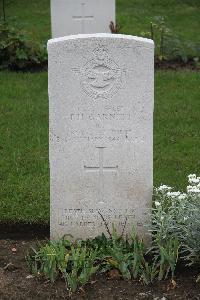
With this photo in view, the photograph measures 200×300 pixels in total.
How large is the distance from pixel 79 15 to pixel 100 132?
6.09 metres

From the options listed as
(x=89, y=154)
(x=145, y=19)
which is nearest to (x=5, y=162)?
(x=89, y=154)

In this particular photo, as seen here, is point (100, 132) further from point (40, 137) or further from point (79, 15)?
point (79, 15)

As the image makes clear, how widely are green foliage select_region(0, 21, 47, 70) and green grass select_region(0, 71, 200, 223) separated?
0.97 ft

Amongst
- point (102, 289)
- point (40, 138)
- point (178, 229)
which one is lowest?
point (102, 289)

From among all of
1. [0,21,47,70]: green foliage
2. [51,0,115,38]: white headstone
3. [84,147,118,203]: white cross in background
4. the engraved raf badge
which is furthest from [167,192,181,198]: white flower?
[51,0,115,38]: white headstone

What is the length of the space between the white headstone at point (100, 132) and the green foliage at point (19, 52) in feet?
17.6

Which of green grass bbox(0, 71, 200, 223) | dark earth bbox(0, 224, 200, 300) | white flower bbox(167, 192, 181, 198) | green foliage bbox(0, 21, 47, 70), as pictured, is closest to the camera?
dark earth bbox(0, 224, 200, 300)

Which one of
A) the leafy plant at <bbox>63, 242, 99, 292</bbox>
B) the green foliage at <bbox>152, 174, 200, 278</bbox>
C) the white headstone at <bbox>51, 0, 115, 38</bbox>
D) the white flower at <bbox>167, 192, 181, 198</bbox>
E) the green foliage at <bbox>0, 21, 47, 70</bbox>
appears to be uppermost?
the white headstone at <bbox>51, 0, 115, 38</bbox>

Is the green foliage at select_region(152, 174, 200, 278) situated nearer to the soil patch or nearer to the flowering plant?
the flowering plant

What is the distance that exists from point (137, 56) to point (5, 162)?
2536mm

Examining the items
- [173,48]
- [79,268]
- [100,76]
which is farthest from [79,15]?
[79,268]

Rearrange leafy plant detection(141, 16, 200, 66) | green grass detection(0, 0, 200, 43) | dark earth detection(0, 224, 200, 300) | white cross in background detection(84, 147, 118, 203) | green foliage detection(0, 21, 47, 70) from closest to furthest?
dark earth detection(0, 224, 200, 300) → white cross in background detection(84, 147, 118, 203) → green foliage detection(0, 21, 47, 70) → leafy plant detection(141, 16, 200, 66) → green grass detection(0, 0, 200, 43)

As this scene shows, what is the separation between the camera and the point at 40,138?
790 centimetres

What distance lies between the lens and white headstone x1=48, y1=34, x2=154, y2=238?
5.07 meters
